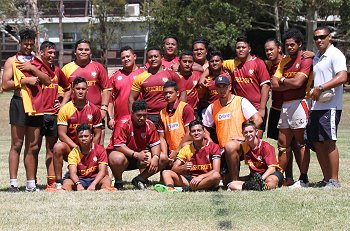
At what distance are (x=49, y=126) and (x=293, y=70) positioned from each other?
11.8 ft

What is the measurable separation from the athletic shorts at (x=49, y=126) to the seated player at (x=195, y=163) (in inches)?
68.4

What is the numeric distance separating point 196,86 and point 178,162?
1.50 meters

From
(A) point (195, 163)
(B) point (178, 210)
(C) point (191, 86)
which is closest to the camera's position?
(B) point (178, 210)

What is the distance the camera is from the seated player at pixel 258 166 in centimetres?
1008

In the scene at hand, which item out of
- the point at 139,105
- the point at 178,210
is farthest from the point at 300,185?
the point at 178,210

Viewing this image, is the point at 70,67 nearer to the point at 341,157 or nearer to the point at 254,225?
the point at 254,225

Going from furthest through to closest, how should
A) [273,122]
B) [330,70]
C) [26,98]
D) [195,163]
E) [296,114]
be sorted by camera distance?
[273,122]
[296,114]
[195,163]
[26,98]
[330,70]

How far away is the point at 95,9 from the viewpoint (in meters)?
46.7

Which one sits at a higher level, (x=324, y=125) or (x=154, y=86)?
(x=154, y=86)

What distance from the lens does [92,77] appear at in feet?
38.2

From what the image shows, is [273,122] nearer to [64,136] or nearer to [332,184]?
[332,184]

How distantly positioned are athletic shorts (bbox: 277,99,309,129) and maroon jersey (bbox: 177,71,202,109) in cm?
156

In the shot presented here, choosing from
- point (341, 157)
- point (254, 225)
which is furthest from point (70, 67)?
point (341, 157)

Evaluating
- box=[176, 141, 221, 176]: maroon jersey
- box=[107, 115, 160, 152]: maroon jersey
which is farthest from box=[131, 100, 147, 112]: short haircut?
box=[176, 141, 221, 176]: maroon jersey
